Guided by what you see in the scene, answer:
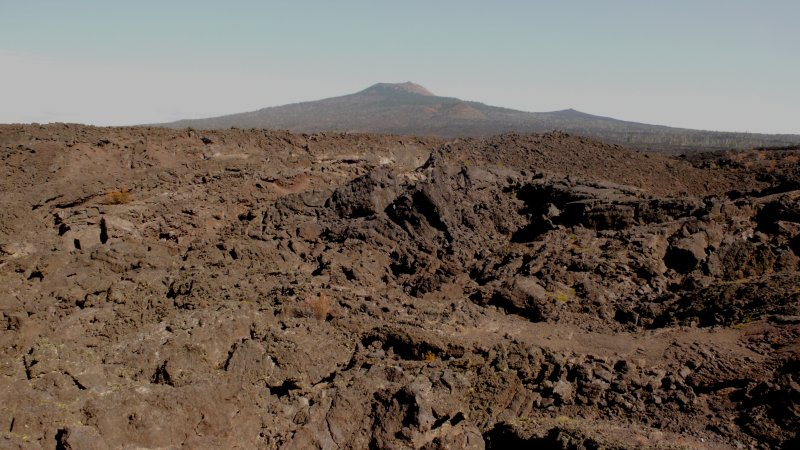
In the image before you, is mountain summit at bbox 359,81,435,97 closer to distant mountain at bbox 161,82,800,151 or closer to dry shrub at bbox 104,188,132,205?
distant mountain at bbox 161,82,800,151

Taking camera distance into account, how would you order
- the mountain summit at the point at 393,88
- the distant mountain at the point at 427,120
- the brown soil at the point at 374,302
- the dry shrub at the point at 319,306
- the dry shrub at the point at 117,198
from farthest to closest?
1. the mountain summit at the point at 393,88
2. the distant mountain at the point at 427,120
3. the dry shrub at the point at 117,198
4. the dry shrub at the point at 319,306
5. the brown soil at the point at 374,302

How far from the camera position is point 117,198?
16.9 meters

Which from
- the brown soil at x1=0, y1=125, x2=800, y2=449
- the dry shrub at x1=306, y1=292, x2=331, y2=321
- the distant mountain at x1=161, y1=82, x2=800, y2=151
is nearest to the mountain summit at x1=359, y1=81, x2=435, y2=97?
the distant mountain at x1=161, y1=82, x2=800, y2=151

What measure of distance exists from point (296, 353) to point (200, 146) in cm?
1346

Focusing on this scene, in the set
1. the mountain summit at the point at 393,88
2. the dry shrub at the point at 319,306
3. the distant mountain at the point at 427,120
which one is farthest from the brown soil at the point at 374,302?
the mountain summit at the point at 393,88

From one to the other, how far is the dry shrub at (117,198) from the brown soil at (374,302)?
0.26 ft

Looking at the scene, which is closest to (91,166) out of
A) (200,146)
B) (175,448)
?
(200,146)

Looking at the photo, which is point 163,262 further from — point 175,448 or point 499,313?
point 499,313

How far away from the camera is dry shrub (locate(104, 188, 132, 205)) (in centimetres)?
1683

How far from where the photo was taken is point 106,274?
12352 millimetres

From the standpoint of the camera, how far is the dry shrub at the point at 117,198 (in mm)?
16828

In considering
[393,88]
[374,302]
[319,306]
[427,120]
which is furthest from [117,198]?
[393,88]

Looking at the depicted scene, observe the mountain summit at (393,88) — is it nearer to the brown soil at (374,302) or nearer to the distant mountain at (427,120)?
the distant mountain at (427,120)

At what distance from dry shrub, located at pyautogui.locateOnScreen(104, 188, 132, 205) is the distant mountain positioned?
5313 cm
